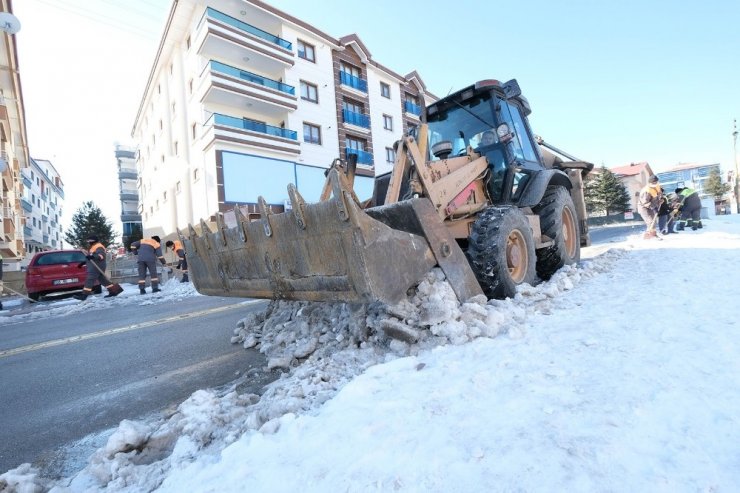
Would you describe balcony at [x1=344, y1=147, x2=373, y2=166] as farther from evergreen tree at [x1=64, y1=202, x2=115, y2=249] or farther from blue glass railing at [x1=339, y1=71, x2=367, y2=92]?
evergreen tree at [x1=64, y1=202, x2=115, y2=249]

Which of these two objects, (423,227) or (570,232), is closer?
(423,227)

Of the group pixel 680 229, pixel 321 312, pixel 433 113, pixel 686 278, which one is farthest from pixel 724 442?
pixel 680 229

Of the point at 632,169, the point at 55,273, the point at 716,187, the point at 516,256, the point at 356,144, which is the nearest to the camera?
the point at 516,256

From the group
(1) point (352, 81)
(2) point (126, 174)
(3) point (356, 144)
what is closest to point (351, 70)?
(1) point (352, 81)

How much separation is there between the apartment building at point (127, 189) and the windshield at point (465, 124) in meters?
61.7

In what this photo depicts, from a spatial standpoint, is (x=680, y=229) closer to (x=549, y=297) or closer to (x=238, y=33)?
(x=549, y=297)

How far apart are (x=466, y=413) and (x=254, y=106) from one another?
2138 cm

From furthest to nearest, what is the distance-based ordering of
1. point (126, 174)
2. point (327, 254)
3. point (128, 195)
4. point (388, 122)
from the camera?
point (126, 174) < point (128, 195) < point (388, 122) < point (327, 254)

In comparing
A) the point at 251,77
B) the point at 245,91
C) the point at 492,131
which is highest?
the point at 251,77

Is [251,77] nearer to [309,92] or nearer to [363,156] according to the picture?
[309,92]

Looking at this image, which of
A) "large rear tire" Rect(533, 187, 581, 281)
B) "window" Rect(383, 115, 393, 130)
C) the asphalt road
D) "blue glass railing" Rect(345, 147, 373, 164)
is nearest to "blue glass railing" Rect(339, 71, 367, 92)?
"window" Rect(383, 115, 393, 130)

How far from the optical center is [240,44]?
18.8 metres

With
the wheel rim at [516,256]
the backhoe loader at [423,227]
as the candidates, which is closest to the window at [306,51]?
the backhoe loader at [423,227]

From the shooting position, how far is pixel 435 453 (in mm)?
1403
